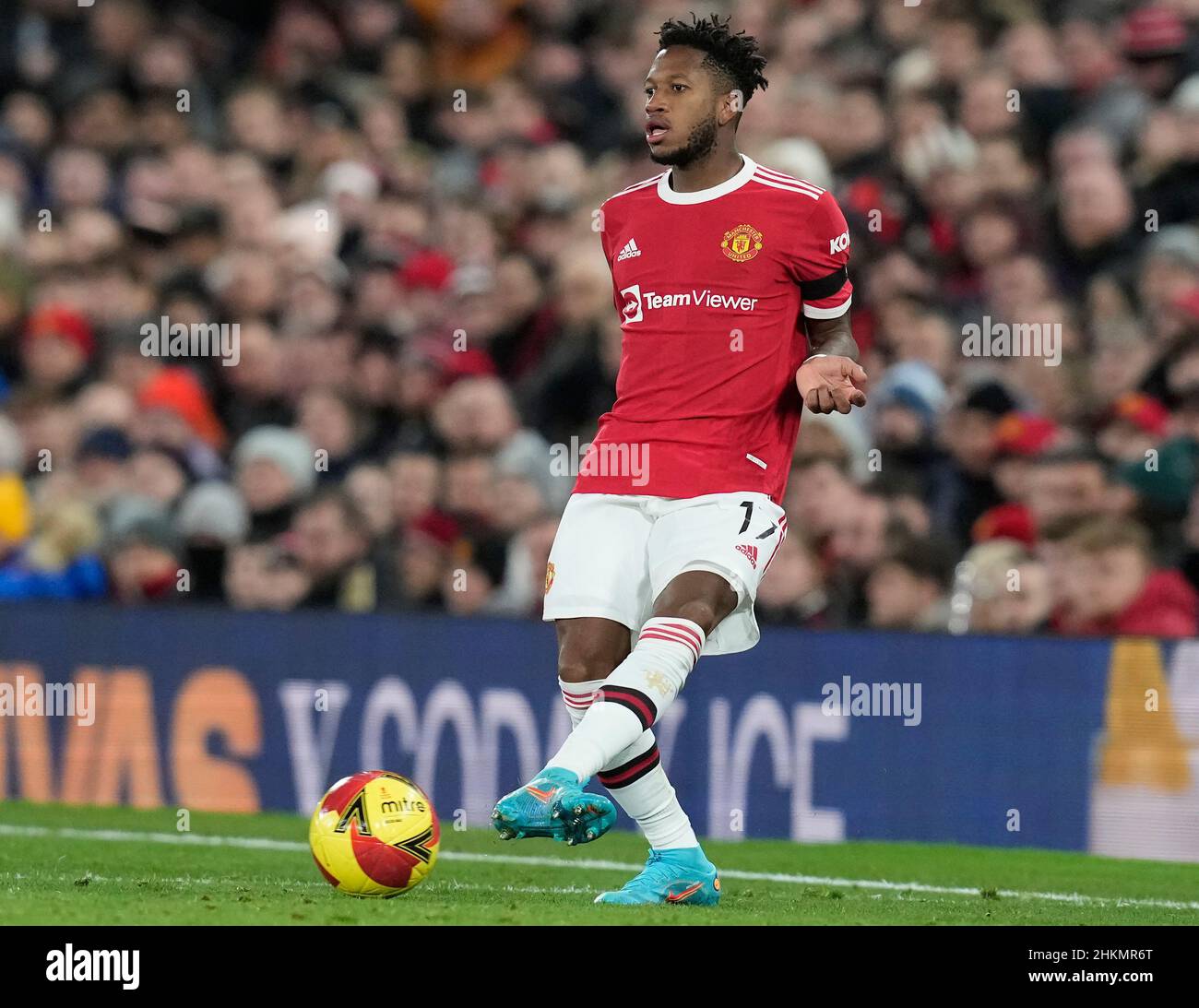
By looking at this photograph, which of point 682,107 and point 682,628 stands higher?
point 682,107

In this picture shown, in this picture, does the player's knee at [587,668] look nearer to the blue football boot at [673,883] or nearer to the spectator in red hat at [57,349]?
the blue football boot at [673,883]

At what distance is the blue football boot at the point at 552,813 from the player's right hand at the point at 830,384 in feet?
4.48

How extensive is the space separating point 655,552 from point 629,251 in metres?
0.99

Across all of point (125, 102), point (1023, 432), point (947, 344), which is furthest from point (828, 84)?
point (125, 102)

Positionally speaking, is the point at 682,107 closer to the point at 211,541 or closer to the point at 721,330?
the point at 721,330

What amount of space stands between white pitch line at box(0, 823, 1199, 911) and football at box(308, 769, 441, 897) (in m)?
1.90

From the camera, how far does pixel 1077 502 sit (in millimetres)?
10211

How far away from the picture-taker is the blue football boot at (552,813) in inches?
235

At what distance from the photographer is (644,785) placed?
22.8 feet

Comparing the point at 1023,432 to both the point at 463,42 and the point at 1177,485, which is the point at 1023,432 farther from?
the point at 463,42

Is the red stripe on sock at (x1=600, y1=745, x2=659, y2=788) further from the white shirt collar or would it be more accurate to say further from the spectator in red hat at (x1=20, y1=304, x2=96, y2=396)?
the spectator in red hat at (x1=20, y1=304, x2=96, y2=396)

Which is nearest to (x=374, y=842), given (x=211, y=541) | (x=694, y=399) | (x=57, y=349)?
(x=694, y=399)

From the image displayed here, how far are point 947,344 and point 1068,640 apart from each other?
80.5 inches

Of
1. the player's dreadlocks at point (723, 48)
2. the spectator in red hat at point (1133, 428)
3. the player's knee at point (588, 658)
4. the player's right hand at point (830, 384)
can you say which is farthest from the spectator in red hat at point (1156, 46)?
the player's knee at point (588, 658)
